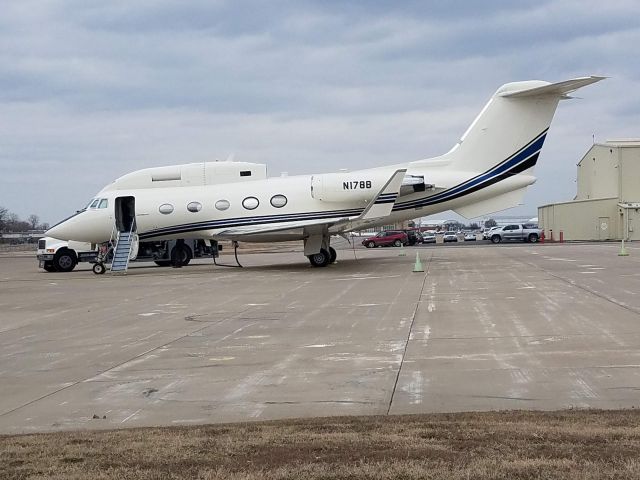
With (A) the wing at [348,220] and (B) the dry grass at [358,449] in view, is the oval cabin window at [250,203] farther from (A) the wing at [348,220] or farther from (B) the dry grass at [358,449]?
(B) the dry grass at [358,449]

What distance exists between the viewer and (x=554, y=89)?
91.1 ft

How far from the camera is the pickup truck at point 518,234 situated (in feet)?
209

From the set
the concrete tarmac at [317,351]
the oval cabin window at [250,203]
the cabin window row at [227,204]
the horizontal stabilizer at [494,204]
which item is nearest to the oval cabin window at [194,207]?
the cabin window row at [227,204]

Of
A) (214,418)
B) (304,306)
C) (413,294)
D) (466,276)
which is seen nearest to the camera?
(214,418)

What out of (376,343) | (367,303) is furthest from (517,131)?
(376,343)

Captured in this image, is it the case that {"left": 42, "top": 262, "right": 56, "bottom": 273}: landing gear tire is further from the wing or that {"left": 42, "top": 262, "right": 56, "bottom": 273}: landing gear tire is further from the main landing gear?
the main landing gear

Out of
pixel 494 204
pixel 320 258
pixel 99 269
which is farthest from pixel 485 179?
pixel 99 269

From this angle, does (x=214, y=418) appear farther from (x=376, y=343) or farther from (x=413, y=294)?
(x=413, y=294)

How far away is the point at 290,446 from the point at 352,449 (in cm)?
50

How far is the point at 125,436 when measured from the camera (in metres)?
6.28

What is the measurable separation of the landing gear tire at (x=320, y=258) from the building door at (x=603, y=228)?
37.9 meters

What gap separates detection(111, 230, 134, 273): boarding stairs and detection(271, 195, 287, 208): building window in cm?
635

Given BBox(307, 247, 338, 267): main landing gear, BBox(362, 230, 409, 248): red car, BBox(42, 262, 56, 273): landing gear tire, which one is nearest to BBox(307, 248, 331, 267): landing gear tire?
BBox(307, 247, 338, 267): main landing gear

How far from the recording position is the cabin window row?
29.1 metres
